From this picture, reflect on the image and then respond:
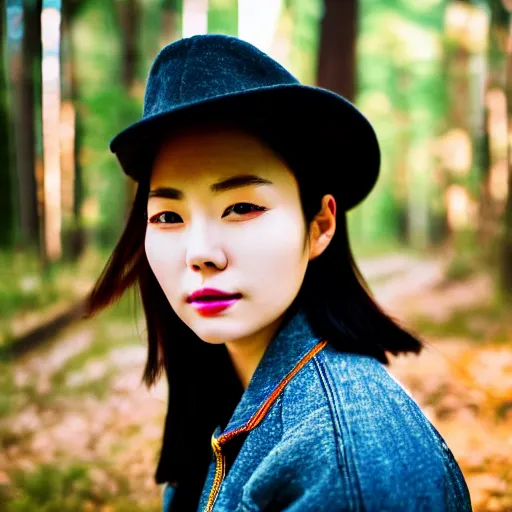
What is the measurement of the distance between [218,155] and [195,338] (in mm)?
688

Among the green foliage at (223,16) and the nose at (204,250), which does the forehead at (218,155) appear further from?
the green foliage at (223,16)

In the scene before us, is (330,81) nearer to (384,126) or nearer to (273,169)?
(384,126)

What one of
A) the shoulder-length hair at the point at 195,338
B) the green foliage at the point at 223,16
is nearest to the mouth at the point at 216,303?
the shoulder-length hair at the point at 195,338

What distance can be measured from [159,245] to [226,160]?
0.26 m

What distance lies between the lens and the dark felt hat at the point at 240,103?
0.97 meters

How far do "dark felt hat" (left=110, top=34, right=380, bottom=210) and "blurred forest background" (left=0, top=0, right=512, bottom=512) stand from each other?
158 centimetres

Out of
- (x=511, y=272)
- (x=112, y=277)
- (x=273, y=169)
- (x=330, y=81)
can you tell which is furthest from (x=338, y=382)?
(x=511, y=272)

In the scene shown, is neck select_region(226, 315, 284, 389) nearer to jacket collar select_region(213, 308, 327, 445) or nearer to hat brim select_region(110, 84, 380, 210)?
jacket collar select_region(213, 308, 327, 445)

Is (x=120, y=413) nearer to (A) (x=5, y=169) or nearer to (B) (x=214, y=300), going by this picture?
(B) (x=214, y=300)

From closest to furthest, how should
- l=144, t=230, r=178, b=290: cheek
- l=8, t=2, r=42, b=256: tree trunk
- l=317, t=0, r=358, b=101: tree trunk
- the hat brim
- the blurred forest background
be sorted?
the hat brim < l=144, t=230, r=178, b=290: cheek < the blurred forest background < l=317, t=0, r=358, b=101: tree trunk < l=8, t=2, r=42, b=256: tree trunk

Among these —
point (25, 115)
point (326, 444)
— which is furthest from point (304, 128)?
point (25, 115)

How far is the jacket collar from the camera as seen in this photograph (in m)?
1.03

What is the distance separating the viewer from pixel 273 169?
3.45 ft

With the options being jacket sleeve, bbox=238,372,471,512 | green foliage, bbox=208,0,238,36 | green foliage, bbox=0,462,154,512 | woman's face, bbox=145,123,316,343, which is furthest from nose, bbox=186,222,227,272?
green foliage, bbox=208,0,238,36
